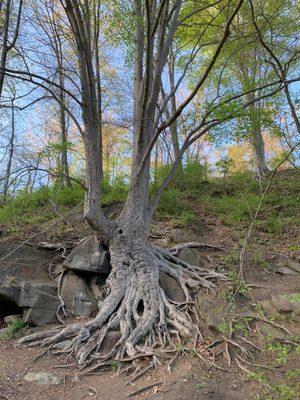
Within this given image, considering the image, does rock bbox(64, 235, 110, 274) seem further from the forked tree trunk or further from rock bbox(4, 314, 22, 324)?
rock bbox(4, 314, 22, 324)

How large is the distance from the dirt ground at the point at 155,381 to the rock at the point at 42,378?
0.15 feet

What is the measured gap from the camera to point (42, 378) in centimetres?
416

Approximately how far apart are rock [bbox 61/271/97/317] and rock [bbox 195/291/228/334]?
6.00 feet

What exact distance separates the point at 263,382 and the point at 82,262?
368 cm

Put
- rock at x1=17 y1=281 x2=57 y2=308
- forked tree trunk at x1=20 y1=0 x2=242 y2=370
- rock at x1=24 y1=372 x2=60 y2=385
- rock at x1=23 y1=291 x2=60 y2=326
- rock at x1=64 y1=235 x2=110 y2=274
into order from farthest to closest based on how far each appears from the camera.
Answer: rock at x1=64 y1=235 x2=110 y2=274 < rock at x1=17 y1=281 x2=57 y2=308 < rock at x1=23 y1=291 x2=60 y2=326 < forked tree trunk at x1=20 y1=0 x2=242 y2=370 < rock at x1=24 y1=372 x2=60 y2=385

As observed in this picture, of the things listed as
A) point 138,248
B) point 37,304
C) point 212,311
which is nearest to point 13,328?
point 37,304

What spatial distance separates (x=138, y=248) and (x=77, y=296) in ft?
4.52

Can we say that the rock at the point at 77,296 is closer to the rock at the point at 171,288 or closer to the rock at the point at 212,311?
the rock at the point at 171,288

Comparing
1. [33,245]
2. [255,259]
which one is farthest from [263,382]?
[33,245]

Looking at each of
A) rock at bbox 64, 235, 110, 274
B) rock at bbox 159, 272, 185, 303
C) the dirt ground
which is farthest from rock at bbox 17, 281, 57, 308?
rock at bbox 159, 272, 185, 303

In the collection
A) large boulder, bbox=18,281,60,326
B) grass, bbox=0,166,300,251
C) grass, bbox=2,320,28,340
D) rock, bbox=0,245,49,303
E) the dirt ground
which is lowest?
the dirt ground

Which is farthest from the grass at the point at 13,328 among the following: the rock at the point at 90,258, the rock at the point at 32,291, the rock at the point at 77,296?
the rock at the point at 90,258

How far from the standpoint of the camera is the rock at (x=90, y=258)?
606 cm

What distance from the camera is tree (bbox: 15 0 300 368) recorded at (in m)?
4.69
